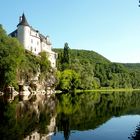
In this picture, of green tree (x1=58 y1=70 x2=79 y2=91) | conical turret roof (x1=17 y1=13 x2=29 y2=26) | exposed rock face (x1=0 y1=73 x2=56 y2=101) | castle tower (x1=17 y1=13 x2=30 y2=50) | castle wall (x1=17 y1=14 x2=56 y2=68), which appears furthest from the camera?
green tree (x1=58 y1=70 x2=79 y2=91)

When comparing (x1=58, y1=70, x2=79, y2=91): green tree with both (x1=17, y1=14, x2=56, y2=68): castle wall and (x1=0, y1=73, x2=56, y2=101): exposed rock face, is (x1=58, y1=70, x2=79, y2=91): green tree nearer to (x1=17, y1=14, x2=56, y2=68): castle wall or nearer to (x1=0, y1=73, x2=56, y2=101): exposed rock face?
(x1=0, y1=73, x2=56, y2=101): exposed rock face

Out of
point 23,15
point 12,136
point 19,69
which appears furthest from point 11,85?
point 12,136

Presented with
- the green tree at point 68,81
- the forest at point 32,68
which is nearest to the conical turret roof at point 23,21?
the forest at point 32,68

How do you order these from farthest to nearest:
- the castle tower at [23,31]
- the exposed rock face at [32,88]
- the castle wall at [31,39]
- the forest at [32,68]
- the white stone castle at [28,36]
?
the castle wall at [31,39] → the white stone castle at [28,36] → the castle tower at [23,31] → the exposed rock face at [32,88] → the forest at [32,68]

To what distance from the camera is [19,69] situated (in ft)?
249

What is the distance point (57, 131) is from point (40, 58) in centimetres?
6379

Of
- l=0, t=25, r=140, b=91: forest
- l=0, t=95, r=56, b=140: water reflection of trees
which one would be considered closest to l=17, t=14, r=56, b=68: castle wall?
l=0, t=25, r=140, b=91: forest

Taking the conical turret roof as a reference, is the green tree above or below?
below

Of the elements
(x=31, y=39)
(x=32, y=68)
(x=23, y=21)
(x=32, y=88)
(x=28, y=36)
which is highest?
(x=23, y=21)

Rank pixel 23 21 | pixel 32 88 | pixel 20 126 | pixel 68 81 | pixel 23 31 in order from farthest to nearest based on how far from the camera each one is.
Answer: pixel 68 81 → pixel 23 31 → pixel 23 21 → pixel 32 88 → pixel 20 126

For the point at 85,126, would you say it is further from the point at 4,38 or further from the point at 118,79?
the point at 118,79

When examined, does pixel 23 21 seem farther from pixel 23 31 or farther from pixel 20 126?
pixel 20 126

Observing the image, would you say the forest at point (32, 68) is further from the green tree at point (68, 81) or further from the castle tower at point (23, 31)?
the castle tower at point (23, 31)

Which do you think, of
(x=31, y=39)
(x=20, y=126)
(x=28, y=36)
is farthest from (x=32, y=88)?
(x=20, y=126)
